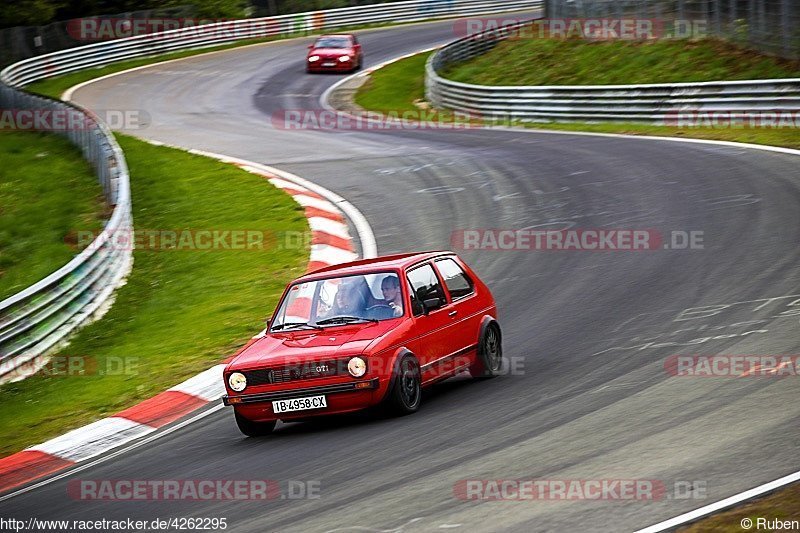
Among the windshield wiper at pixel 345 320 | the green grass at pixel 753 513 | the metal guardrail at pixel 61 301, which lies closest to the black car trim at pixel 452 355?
the windshield wiper at pixel 345 320

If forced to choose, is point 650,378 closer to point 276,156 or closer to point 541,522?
point 541,522

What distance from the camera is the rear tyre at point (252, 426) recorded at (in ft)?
31.7

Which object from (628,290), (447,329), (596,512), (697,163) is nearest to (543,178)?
(697,163)

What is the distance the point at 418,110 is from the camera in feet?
112

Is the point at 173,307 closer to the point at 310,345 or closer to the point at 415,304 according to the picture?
the point at 415,304

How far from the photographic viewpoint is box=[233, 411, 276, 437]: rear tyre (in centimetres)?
965

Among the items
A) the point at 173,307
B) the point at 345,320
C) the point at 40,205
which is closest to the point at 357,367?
the point at 345,320

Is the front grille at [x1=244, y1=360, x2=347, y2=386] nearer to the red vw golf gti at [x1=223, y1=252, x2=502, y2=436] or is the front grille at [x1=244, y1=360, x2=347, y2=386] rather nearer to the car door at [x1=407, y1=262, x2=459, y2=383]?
the red vw golf gti at [x1=223, y1=252, x2=502, y2=436]

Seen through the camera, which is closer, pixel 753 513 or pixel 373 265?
pixel 753 513

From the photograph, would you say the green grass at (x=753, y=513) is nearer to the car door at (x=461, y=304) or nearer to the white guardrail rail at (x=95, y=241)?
the car door at (x=461, y=304)

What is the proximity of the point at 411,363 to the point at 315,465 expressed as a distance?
170 cm

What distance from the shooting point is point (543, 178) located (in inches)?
803

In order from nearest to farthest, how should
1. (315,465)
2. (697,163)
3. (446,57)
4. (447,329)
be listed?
(315,465) < (447,329) < (697,163) < (446,57)

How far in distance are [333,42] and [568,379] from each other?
35.9 metres
